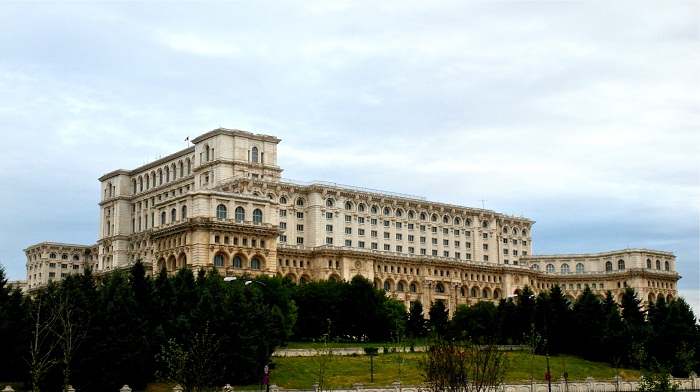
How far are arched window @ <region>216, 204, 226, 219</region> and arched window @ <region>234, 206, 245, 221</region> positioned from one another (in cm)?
184

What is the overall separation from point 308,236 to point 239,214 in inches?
1167

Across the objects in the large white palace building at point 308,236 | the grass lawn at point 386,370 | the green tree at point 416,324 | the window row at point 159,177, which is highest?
the window row at point 159,177

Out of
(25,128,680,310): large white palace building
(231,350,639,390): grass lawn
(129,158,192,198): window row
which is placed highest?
(129,158,192,198): window row

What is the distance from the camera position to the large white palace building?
131250mm

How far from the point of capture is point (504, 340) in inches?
4601

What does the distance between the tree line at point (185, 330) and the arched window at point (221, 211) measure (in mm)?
22346

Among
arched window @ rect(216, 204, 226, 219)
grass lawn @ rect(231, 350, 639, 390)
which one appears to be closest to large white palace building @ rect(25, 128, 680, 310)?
arched window @ rect(216, 204, 226, 219)

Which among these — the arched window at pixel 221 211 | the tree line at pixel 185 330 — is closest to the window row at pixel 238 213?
the arched window at pixel 221 211

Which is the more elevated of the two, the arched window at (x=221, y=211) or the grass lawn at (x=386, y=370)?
the arched window at (x=221, y=211)

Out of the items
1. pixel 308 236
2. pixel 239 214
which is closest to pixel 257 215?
pixel 239 214

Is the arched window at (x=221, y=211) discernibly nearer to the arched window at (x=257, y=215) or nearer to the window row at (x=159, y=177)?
the arched window at (x=257, y=215)

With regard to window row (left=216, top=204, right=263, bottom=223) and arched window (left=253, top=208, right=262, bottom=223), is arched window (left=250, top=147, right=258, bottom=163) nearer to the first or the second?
arched window (left=253, top=208, right=262, bottom=223)

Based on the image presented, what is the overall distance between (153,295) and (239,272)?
41022 mm

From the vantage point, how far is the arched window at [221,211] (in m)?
131
